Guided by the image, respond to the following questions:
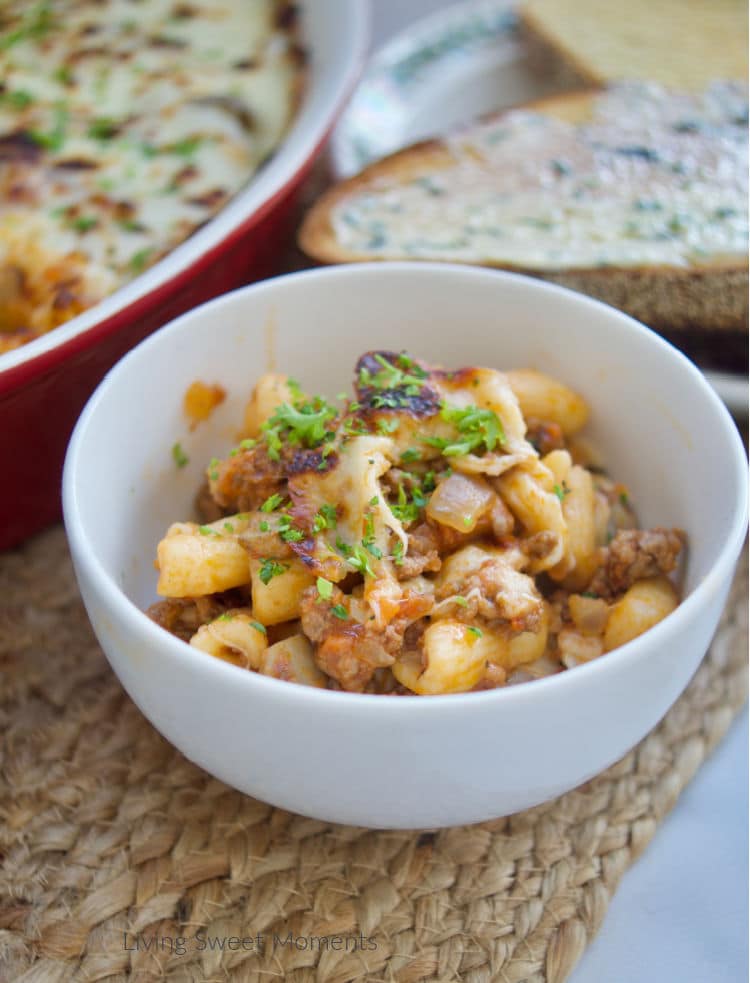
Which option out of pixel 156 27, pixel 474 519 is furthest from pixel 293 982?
pixel 156 27

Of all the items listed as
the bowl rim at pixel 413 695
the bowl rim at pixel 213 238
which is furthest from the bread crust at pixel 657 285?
the bowl rim at pixel 413 695

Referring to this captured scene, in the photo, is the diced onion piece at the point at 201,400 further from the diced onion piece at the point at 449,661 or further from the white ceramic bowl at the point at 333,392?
the diced onion piece at the point at 449,661

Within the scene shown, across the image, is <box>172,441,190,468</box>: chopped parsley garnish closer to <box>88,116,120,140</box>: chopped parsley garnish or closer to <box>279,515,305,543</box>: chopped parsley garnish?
<box>279,515,305,543</box>: chopped parsley garnish

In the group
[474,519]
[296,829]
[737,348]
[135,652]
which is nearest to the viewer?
[135,652]

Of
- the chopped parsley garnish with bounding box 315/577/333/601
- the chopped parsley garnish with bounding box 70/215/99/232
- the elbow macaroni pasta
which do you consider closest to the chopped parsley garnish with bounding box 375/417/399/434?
the elbow macaroni pasta

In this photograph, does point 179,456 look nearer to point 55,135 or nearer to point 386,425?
point 386,425

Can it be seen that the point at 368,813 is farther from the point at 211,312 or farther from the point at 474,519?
the point at 211,312

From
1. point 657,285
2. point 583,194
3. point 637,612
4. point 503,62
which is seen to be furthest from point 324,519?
point 503,62
